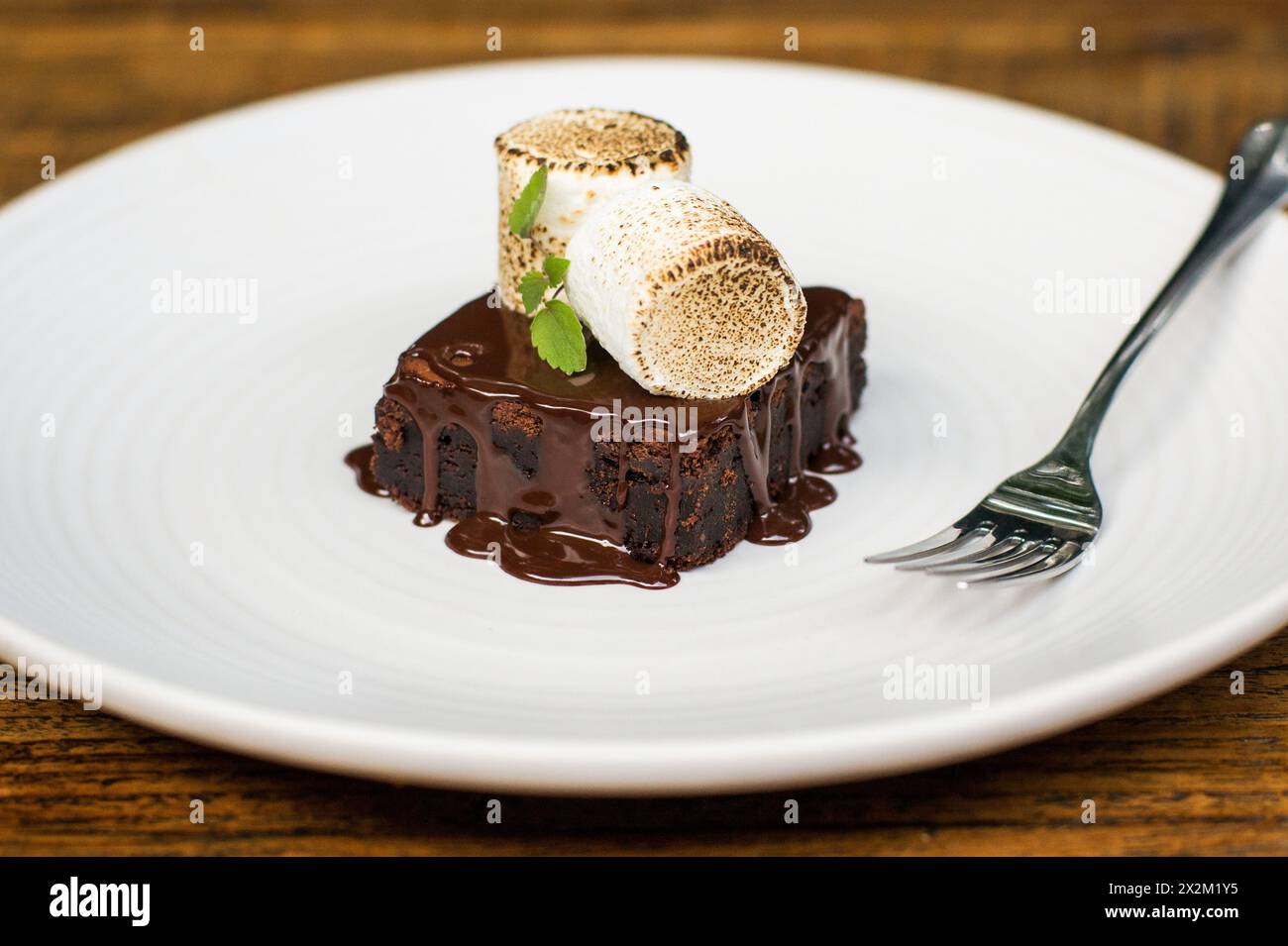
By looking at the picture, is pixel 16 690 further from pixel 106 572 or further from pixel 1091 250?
pixel 1091 250

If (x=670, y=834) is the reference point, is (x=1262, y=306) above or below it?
above

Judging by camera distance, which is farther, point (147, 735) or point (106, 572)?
point (106, 572)

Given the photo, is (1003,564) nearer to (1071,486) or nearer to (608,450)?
(1071,486)

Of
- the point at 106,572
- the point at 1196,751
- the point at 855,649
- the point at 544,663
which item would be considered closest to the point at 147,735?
the point at 106,572

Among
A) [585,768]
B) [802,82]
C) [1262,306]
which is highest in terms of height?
[802,82]

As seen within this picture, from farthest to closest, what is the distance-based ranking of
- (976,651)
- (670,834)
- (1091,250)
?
(1091,250) < (976,651) < (670,834)

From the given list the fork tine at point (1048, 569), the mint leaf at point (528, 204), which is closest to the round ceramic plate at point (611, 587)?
the fork tine at point (1048, 569)

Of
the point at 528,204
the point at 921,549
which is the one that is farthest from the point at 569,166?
the point at 921,549
